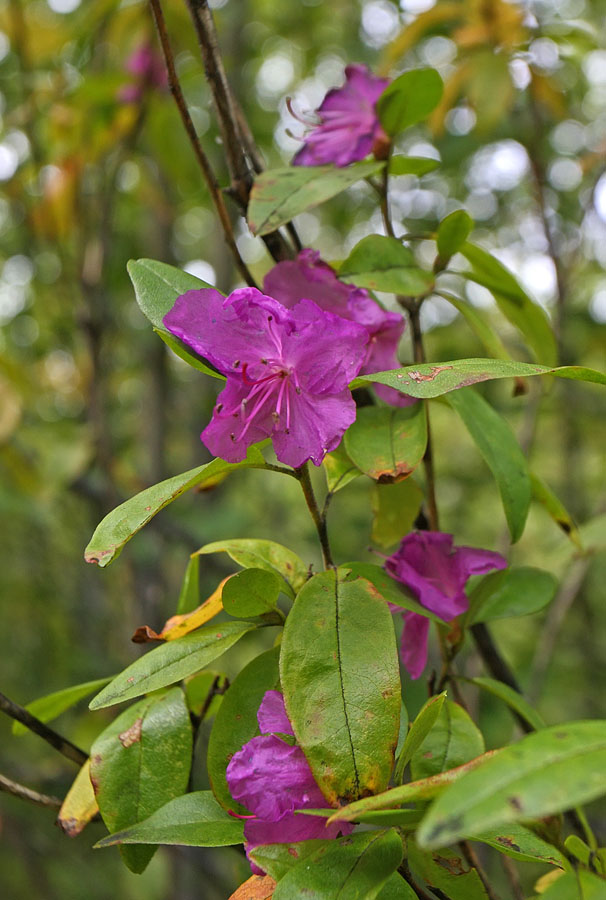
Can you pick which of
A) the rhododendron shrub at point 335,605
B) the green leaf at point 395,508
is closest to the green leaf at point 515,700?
the rhododendron shrub at point 335,605

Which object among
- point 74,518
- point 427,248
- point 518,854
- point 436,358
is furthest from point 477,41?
point 427,248

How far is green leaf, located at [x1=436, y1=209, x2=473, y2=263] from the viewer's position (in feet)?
1.74

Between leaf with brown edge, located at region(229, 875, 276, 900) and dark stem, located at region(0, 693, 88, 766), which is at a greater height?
dark stem, located at region(0, 693, 88, 766)

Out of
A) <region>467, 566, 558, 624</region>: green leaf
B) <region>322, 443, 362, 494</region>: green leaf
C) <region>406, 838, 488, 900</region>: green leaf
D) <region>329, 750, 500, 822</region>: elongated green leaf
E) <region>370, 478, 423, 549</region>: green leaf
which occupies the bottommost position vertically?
<region>406, 838, 488, 900</region>: green leaf

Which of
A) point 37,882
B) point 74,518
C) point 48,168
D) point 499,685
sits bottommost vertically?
point 37,882

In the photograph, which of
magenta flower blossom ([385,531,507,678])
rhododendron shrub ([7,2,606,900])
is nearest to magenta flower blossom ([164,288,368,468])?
rhododendron shrub ([7,2,606,900])

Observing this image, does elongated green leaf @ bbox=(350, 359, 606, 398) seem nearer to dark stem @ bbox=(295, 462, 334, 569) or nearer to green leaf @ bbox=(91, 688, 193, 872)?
dark stem @ bbox=(295, 462, 334, 569)

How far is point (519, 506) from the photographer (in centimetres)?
50

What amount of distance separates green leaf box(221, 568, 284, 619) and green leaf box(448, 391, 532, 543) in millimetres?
145

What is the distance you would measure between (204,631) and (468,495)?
1.71 metres

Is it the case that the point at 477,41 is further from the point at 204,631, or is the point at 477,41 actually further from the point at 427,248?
the point at 427,248

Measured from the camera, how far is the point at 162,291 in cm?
44

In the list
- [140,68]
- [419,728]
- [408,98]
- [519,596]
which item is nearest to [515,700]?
[519,596]

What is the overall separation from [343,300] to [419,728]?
0.27 meters
